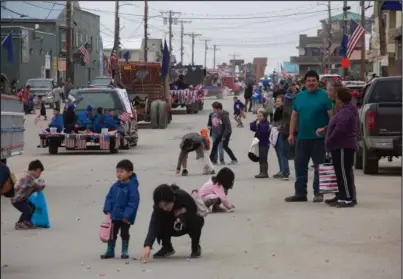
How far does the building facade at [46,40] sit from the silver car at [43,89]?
4.94 metres

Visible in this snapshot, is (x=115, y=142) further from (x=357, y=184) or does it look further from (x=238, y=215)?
(x=238, y=215)

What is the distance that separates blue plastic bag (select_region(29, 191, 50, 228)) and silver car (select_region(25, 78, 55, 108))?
45.0 meters

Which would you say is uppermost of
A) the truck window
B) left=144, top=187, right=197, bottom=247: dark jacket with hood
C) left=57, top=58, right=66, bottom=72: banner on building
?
left=57, top=58, right=66, bottom=72: banner on building

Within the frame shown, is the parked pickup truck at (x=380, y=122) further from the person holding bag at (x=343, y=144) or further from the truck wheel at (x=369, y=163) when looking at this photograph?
the person holding bag at (x=343, y=144)

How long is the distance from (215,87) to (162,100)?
51.3 meters

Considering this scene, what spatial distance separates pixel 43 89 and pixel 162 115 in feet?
64.5

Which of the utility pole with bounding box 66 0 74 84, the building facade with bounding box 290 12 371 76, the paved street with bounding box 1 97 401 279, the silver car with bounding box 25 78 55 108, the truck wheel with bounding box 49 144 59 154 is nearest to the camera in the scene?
the paved street with bounding box 1 97 401 279

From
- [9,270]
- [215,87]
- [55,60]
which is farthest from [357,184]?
[215,87]

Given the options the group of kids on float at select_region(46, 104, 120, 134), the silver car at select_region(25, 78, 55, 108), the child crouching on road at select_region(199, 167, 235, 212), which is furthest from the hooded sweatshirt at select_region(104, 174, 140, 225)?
the silver car at select_region(25, 78, 55, 108)

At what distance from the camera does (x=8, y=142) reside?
15.2m

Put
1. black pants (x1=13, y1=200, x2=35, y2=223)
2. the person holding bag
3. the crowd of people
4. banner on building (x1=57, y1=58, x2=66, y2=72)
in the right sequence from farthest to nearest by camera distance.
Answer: banner on building (x1=57, y1=58, x2=66, y2=72) < the person holding bag < black pants (x1=13, y1=200, x2=35, y2=223) < the crowd of people

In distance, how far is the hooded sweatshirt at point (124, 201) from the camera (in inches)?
413

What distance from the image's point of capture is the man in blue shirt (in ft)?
50.0

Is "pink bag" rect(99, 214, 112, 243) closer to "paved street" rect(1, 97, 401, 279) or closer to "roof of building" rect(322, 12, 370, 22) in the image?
"paved street" rect(1, 97, 401, 279)
